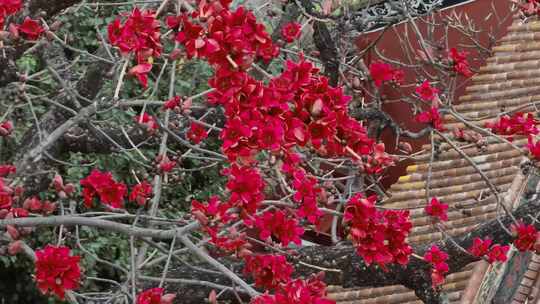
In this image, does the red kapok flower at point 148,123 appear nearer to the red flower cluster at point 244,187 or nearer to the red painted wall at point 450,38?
the red flower cluster at point 244,187

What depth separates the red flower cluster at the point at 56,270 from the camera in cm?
351

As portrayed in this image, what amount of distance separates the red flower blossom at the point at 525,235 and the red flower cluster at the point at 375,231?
1.03m

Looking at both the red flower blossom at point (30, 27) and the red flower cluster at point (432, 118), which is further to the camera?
the red flower cluster at point (432, 118)

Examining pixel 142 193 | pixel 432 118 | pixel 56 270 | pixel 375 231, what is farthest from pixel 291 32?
pixel 56 270

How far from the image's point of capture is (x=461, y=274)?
7.29m

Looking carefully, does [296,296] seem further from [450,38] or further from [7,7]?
[450,38]

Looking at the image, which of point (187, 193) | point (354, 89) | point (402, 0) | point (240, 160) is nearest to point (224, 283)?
point (354, 89)

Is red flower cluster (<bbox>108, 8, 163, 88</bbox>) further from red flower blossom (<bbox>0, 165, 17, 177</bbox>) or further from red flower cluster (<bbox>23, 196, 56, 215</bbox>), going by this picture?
red flower blossom (<bbox>0, 165, 17, 177</bbox>)

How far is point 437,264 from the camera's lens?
459 cm

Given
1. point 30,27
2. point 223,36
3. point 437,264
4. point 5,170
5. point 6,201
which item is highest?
point 223,36

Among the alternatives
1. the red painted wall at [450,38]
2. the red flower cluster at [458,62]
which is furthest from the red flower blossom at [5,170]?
the red painted wall at [450,38]

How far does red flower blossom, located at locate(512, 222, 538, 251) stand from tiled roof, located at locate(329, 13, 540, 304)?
7.74ft

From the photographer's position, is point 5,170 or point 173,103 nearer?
point 173,103

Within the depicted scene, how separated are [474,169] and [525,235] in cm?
308
